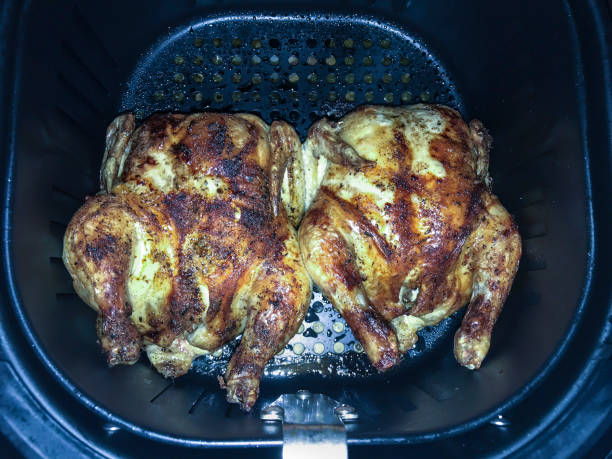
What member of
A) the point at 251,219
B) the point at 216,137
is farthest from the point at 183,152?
the point at 251,219

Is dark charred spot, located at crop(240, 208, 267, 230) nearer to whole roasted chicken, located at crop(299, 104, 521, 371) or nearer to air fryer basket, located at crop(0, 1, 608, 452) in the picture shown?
whole roasted chicken, located at crop(299, 104, 521, 371)

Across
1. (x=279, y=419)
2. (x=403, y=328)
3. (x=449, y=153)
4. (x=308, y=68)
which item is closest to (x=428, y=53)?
(x=308, y=68)

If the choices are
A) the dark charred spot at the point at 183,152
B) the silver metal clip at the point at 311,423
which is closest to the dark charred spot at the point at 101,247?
the dark charred spot at the point at 183,152

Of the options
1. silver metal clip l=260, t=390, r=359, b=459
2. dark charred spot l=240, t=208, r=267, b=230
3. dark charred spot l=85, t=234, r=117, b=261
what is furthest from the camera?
dark charred spot l=240, t=208, r=267, b=230

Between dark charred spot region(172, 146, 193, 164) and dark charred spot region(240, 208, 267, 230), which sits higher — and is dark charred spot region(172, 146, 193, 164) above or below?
above

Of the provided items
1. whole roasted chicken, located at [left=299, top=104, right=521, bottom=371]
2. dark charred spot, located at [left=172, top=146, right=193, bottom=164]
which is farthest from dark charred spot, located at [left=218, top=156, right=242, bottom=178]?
whole roasted chicken, located at [left=299, top=104, right=521, bottom=371]

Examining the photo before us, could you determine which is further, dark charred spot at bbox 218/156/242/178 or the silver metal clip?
dark charred spot at bbox 218/156/242/178
